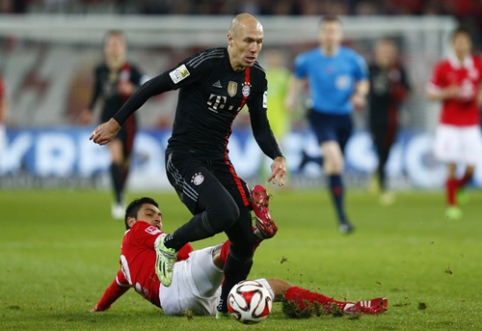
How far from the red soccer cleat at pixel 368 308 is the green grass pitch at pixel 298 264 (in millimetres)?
70

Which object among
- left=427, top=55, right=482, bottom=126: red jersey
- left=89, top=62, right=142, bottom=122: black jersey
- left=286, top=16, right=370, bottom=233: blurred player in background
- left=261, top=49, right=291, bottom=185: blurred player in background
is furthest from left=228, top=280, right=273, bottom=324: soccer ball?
left=261, top=49, right=291, bottom=185: blurred player in background

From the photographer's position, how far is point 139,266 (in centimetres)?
665

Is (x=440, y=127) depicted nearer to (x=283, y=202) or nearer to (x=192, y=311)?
(x=283, y=202)

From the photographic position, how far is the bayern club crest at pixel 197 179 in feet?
21.5

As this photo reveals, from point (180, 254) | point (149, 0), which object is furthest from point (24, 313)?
point (149, 0)

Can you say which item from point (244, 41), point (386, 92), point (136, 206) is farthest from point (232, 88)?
point (386, 92)

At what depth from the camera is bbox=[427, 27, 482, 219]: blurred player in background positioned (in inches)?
589

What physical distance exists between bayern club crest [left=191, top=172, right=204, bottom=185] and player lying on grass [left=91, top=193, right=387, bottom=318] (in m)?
0.37

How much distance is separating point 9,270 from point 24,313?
2.52 m

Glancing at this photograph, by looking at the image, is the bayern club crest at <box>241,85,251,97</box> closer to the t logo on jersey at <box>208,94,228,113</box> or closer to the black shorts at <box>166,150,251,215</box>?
the t logo on jersey at <box>208,94,228,113</box>

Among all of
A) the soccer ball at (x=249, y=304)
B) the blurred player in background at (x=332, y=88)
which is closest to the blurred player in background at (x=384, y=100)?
the blurred player in background at (x=332, y=88)

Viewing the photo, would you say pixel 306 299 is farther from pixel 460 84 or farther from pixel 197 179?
pixel 460 84

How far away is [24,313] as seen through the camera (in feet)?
22.4

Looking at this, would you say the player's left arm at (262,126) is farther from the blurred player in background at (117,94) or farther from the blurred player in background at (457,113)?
the blurred player in background at (457,113)
